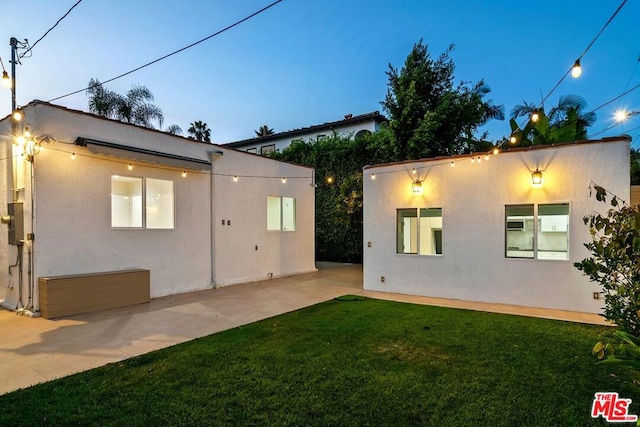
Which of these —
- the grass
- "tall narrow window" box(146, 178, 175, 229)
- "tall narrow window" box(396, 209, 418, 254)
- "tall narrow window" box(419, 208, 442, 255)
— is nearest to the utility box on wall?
"tall narrow window" box(146, 178, 175, 229)

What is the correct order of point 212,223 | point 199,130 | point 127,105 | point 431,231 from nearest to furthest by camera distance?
point 431,231 < point 212,223 < point 127,105 < point 199,130

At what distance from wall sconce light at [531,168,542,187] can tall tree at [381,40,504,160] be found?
5939mm

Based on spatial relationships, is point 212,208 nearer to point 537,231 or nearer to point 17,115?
point 17,115

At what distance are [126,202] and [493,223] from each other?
8.60 metres

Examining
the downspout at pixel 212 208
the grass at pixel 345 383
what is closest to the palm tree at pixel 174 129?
the downspout at pixel 212 208

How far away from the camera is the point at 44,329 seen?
5500 millimetres

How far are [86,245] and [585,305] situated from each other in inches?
405

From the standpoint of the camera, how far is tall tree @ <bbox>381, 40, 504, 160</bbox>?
1273 centimetres

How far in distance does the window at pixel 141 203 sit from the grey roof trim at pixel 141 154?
23.9 inches

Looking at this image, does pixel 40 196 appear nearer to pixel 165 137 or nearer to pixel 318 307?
pixel 165 137

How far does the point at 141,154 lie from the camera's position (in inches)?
299

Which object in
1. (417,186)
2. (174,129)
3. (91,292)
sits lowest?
(91,292)

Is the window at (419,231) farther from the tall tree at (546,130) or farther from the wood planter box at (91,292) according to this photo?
the wood planter box at (91,292)

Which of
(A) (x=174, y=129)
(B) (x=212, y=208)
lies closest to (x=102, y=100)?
(A) (x=174, y=129)
